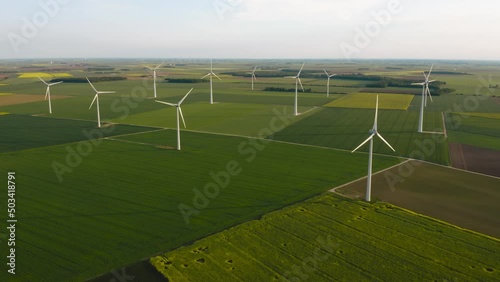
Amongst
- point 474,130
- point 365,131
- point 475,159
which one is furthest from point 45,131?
point 474,130

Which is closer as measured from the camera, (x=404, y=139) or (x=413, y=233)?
(x=413, y=233)

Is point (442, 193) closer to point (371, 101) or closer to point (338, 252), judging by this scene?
point (338, 252)

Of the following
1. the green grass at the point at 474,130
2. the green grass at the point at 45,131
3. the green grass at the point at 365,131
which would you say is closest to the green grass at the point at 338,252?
the green grass at the point at 365,131

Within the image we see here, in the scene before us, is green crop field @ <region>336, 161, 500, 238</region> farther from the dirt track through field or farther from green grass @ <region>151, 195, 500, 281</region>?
the dirt track through field

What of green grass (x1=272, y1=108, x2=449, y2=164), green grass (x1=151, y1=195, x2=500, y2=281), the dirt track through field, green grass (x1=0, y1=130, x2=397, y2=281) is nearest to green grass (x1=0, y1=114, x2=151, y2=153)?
green grass (x1=0, y1=130, x2=397, y2=281)

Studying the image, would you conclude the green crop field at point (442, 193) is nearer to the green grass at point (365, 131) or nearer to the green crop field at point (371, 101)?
the green grass at point (365, 131)

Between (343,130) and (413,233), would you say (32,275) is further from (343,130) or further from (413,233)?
(343,130)

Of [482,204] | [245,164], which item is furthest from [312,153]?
[482,204]
